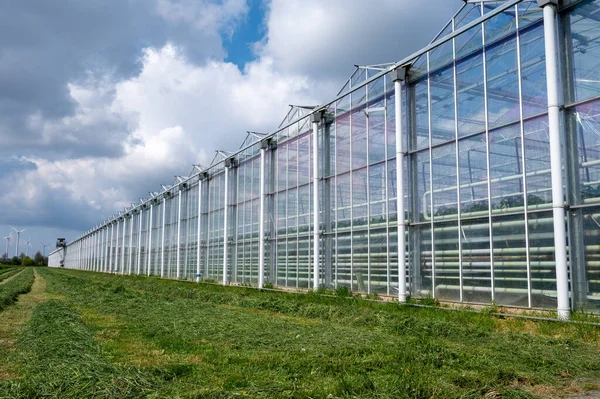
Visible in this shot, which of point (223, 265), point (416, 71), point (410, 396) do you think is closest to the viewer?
point (410, 396)

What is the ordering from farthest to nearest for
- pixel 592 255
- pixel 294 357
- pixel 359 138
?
1. pixel 359 138
2. pixel 592 255
3. pixel 294 357

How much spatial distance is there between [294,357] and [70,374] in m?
3.29

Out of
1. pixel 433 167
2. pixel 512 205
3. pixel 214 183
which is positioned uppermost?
pixel 214 183

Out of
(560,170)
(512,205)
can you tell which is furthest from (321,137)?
(560,170)

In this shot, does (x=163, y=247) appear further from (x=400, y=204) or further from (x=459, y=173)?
(x=459, y=173)

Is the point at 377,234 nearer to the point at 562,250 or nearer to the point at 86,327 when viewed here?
the point at 562,250

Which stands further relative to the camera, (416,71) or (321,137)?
(321,137)

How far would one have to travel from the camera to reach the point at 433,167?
17.4m

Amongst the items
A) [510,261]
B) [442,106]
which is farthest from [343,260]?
[510,261]

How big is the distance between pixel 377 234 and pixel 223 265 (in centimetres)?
1658

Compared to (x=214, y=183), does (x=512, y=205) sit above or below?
below

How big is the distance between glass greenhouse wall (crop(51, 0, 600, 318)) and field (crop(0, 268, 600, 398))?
7.01ft

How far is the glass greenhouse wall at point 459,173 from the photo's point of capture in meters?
13.0

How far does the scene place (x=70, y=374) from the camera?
21.9 feet
